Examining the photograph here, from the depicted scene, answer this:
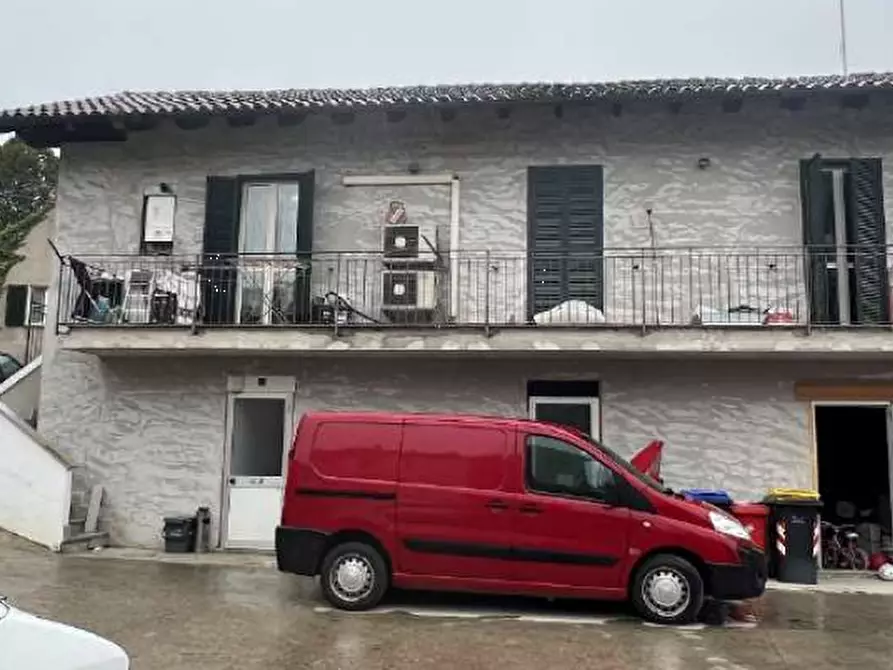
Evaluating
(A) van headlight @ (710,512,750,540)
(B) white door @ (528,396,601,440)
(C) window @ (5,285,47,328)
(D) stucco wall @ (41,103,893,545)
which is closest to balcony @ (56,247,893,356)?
(D) stucco wall @ (41,103,893,545)

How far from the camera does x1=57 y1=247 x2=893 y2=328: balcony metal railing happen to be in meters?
11.6

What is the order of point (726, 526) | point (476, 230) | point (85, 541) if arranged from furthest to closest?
point (476, 230), point (85, 541), point (726, 526)

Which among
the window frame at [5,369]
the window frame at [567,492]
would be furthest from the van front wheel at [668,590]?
the window frame at [5,369]

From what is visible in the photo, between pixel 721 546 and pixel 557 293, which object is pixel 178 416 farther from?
pixel 721 546

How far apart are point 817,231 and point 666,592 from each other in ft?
19.9

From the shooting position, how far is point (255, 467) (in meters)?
12.9

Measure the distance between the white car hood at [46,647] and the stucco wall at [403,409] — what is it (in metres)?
9.13

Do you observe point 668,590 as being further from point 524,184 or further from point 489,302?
point 524,184

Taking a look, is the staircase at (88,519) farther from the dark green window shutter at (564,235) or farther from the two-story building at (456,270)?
the dark green window shutter at (564,235)

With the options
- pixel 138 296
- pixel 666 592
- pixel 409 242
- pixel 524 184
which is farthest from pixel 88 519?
pixel 666 592

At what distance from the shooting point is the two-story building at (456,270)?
1167 cm

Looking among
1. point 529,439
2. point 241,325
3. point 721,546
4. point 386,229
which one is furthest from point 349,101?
point 721,546

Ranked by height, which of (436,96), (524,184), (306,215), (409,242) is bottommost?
(409,242)

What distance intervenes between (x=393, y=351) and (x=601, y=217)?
139 inches
